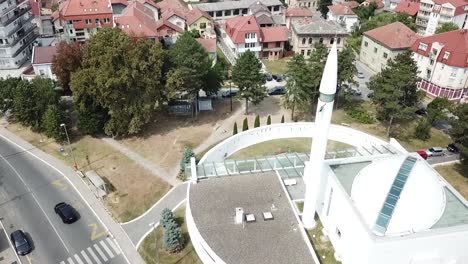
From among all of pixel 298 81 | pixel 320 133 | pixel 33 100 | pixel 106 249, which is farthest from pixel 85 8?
pixel 320 133

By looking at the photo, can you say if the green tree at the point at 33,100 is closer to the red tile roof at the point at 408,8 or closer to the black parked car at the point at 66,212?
the black parked car at the point at 66,212

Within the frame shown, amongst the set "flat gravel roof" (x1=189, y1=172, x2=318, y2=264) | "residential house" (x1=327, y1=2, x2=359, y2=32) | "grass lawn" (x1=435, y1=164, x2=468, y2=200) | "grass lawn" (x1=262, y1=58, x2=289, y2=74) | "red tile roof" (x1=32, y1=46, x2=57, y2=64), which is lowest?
"grass lawn" (x1=435, y1=164, x2=468, y2=200)

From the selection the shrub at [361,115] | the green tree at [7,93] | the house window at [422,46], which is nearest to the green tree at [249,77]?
the shrub at [361,115]

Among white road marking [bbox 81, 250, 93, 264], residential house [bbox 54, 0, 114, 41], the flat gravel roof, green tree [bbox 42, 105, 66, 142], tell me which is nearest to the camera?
the flat gravel roof

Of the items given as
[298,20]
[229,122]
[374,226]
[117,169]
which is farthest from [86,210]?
[298,20]

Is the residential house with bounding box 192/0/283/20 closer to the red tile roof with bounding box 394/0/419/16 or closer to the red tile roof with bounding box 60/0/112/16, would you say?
the red tile roof with bounding box 60/0/112/16

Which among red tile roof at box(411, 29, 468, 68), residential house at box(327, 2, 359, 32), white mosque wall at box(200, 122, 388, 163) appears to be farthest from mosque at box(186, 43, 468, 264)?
residential house at box(327, 2, 359, 32)

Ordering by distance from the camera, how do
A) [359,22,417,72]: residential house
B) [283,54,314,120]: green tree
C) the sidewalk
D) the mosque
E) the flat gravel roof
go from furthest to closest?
[359,22,417,72]: residential house → [283,54,314,120]: green tree → the sidewalk → the flat gravel roof → the mosque
